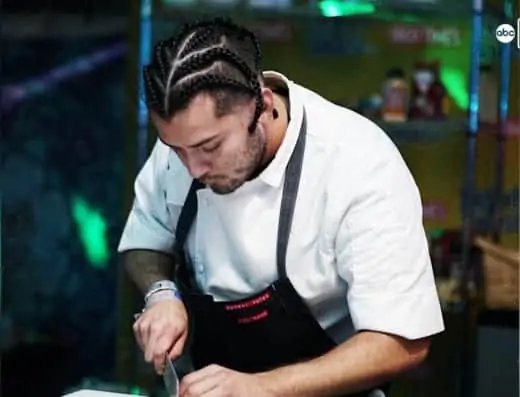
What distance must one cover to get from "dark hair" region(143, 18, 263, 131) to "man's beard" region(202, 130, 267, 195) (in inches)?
0.9

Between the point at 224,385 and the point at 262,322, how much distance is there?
160 millimetres

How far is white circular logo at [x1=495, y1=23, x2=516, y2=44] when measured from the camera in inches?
71.3

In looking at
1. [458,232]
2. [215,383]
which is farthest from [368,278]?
[458,232]

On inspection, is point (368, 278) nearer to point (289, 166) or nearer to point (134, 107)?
point (289, 166)

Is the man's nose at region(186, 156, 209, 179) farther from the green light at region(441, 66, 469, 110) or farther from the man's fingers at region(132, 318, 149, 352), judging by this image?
the green light at region(441, 66, 469, 110)

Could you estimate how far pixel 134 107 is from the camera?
205 centimetres

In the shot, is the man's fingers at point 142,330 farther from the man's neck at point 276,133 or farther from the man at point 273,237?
the man's neck at point 276,133

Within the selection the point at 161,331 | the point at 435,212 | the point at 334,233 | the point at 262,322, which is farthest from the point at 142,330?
the point at 435,212

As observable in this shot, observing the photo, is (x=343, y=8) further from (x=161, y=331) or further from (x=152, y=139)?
(x=161, y=331)

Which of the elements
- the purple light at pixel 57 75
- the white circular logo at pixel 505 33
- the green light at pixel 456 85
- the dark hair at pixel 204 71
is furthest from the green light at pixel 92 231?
the dark hair at pixel 204 71

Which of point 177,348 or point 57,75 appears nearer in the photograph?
point 177,348

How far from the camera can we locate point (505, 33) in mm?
1849

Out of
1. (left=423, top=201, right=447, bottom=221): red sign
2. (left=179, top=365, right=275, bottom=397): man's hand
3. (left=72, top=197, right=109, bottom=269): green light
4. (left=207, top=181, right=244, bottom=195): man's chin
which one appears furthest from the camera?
(left=72, top=197, right=109, bottom=269): green light

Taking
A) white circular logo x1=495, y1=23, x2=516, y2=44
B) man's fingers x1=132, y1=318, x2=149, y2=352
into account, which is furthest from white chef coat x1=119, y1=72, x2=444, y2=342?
white circular logo x1=495, y1=23, x2=516, y2=44
